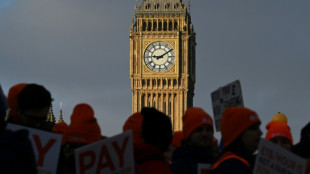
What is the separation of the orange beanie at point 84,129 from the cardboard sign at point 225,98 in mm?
1962

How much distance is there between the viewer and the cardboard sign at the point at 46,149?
629 cm

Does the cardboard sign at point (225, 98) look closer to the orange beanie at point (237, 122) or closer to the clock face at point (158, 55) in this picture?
the orange beanie at point (237, 122)

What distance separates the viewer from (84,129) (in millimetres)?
6941

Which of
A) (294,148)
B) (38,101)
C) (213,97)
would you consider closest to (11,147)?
(38,101)

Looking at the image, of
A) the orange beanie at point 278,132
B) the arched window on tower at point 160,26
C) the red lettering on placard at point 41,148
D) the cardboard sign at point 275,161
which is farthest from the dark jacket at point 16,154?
the arched window on tower at point 160,26

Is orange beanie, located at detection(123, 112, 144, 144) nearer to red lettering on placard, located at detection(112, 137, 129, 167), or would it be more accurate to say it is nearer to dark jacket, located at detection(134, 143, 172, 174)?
dark jacket, located at detection(134, 143, 172, 174)

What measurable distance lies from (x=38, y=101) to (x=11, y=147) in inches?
55.8

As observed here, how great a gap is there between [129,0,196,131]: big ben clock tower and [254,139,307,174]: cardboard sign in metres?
58.8

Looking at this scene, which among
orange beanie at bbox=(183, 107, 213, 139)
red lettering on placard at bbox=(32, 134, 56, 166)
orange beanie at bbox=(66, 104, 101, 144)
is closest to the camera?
red lettering on placard at bbox=(32, 134, 56, 166)

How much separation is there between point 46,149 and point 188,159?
1359 mm

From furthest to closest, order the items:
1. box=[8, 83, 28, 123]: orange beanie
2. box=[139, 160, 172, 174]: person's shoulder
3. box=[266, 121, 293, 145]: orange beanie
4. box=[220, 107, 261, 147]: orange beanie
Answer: box=[266, 121, 293, 145]: orange beanie → box=[139, 160, 172, 174]: person's shoulder → box=[8, 83, 28, 123]: orange beanie → box=[220, 107, 261, 147]: orange beanie

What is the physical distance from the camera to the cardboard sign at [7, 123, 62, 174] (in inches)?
248

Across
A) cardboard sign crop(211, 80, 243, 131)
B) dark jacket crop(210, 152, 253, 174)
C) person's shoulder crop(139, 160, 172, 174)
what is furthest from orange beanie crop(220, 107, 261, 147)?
cardboard sign crop(211, 80, 243, 131)

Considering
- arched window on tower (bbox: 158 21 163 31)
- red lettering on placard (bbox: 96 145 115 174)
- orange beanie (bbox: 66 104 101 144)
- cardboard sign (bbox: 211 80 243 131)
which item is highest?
arched window on tower (bbox: 158 21 163 31)
